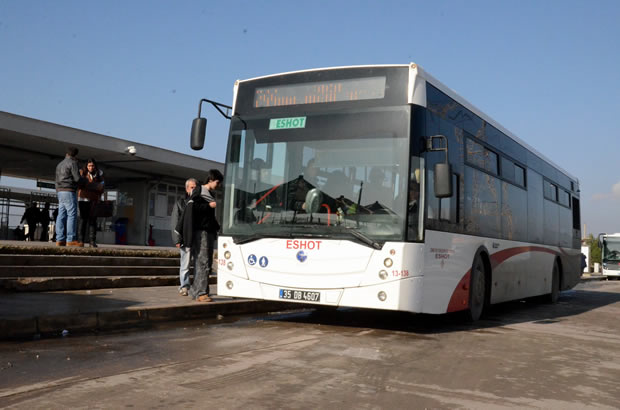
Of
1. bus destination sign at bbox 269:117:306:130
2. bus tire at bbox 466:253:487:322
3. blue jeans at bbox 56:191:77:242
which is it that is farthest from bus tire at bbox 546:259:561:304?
blue jeans at bbox 56:191:77:242

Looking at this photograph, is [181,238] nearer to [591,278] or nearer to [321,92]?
[321,92]

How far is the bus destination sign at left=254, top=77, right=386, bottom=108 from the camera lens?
859 centimetres

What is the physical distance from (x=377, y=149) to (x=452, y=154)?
1738mm

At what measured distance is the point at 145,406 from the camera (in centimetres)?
420

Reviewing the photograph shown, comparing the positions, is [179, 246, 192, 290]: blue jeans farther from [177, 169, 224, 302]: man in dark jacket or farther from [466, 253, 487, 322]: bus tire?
[466, 253, 487, 322]: bus tire

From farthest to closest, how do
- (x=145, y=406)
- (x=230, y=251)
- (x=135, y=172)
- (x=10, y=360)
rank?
(x=135, y=172), (x=230, y=251), (x=10, y=360), (x=145, y=406)

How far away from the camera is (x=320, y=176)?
27.8 feet

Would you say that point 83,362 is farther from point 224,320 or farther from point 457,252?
point 457,252

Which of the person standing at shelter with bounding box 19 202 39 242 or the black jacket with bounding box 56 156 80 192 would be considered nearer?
the black jacket with bounding box 56 156 80 192

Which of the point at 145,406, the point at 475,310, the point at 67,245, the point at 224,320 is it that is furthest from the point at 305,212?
the point at 67,245

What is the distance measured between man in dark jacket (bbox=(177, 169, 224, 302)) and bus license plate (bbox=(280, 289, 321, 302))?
6.71 ft

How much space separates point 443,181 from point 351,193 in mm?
1170

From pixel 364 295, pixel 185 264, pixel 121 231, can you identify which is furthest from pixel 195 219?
pixel 121 231

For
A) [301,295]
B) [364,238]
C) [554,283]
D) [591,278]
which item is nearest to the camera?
[364,238]
